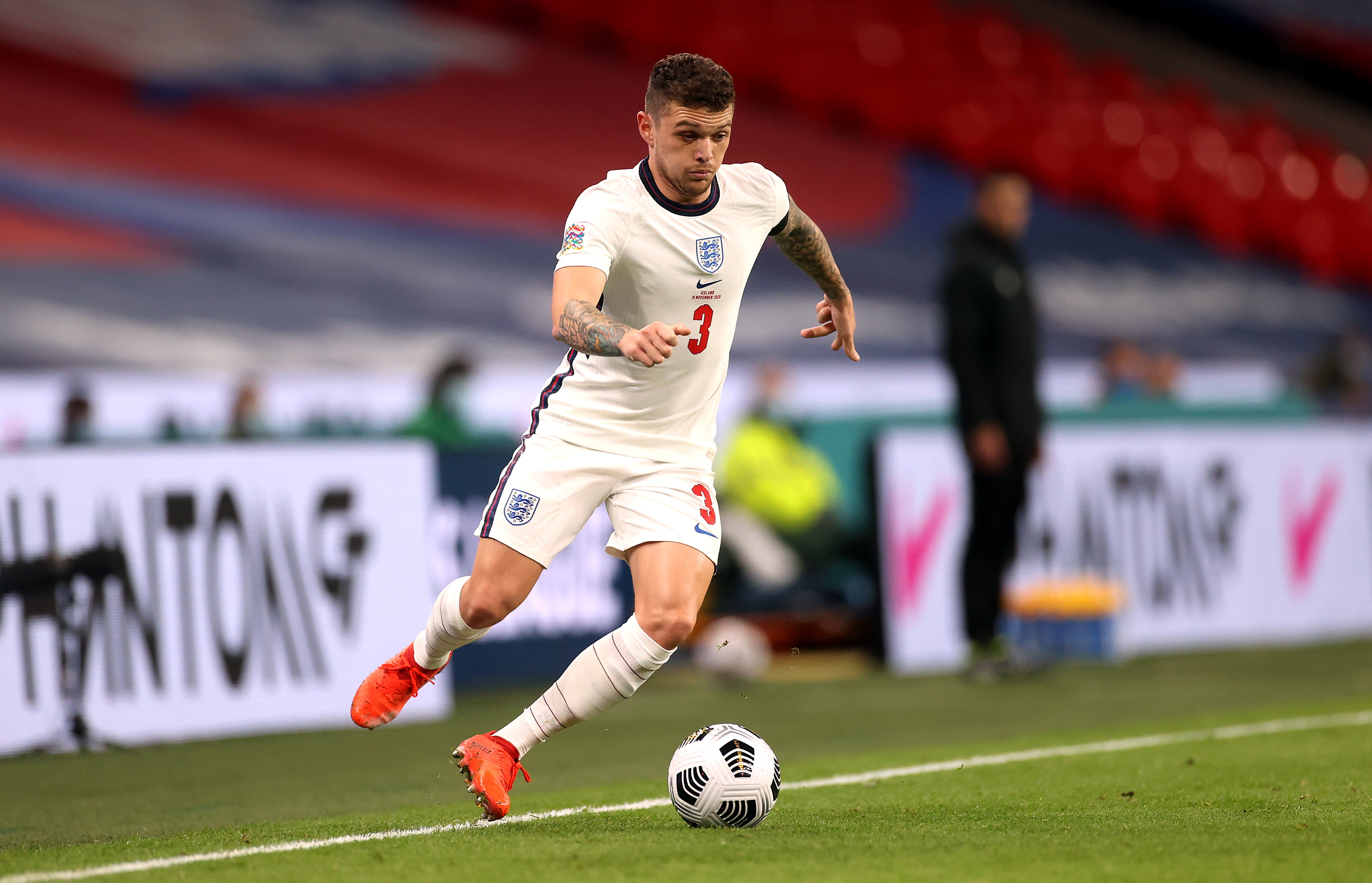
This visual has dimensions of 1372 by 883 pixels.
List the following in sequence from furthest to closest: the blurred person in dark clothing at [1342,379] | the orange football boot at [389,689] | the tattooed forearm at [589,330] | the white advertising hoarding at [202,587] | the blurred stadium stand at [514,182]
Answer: the blurred stadium stand at [514,182]
the blurred person in dark clothing at [1342,379]
the white advertising hoarding at [202,587]
the orange football boot at [389,689]
the tattooed forearm at [589,330]

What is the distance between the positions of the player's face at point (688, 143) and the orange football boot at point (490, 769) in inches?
65.3

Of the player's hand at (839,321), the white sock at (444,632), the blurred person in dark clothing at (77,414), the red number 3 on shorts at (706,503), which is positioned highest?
the player's hand at (839,321)

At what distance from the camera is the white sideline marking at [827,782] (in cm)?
395

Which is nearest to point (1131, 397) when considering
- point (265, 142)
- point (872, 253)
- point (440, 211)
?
point (872, 253)

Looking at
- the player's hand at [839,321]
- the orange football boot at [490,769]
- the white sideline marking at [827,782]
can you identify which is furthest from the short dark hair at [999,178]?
the orange football boot at [490,769]

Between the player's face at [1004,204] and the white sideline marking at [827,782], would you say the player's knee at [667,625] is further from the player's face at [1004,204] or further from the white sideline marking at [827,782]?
the player's face at [1004,204]

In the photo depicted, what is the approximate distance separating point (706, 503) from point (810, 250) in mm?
893

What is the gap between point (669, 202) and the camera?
4.65 meters

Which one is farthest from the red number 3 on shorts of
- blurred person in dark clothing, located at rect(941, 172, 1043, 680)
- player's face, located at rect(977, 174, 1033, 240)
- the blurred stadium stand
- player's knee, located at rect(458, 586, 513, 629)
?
the blurred stadium stand

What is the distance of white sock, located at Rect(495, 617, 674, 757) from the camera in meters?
4.69

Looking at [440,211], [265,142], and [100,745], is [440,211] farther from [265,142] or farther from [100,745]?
[100,745]

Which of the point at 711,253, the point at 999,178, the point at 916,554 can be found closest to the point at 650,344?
the point at 711,253

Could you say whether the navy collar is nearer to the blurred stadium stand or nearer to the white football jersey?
the white football jersey

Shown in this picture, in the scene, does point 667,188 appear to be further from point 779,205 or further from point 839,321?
point 839,321
